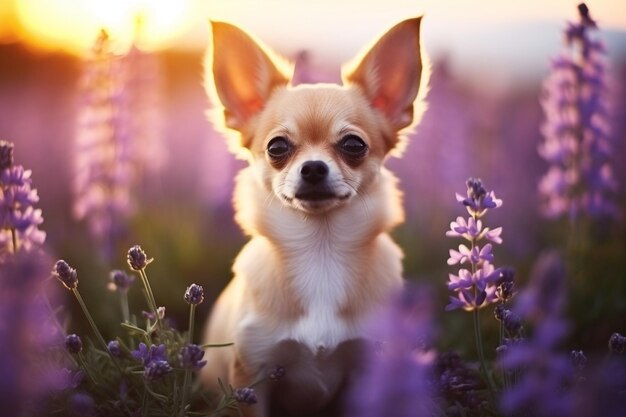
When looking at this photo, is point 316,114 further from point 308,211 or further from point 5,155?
point 5,155

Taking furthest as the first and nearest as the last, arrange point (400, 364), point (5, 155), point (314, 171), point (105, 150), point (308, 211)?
point (105, 150) → point (308, 211) → point (314, 171) → point (5, 155) → point (400, 364)

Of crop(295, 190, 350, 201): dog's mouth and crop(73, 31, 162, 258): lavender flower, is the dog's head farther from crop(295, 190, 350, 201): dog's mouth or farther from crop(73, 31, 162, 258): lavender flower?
crop(73, 31, 162, 258): lavender flower

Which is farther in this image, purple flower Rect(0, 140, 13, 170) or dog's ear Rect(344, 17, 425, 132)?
dog's ear Rect(344, 17, 425, 132)

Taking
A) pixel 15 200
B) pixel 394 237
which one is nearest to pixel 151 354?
pixel 15 200

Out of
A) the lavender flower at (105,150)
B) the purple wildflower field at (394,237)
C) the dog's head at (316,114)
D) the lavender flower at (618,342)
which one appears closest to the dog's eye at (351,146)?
the dog's head at (316,114)

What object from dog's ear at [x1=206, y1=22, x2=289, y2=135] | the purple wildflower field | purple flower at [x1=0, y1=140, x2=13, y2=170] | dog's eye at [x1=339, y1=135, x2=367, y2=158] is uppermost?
dog's ear at [x1=206, y1=22, x2=289, y2=135]

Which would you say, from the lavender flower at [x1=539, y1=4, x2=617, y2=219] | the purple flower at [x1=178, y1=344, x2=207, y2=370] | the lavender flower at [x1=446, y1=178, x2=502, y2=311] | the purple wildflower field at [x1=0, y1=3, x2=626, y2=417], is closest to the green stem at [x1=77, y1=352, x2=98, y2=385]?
the purple wildflower field at [x1=0, y1=3, x2=626, y2=417]

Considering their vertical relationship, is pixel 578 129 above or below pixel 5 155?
below

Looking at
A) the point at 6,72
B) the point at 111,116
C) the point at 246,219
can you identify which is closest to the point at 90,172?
the point at 111,116

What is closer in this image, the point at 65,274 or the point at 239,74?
the point at 65,274
